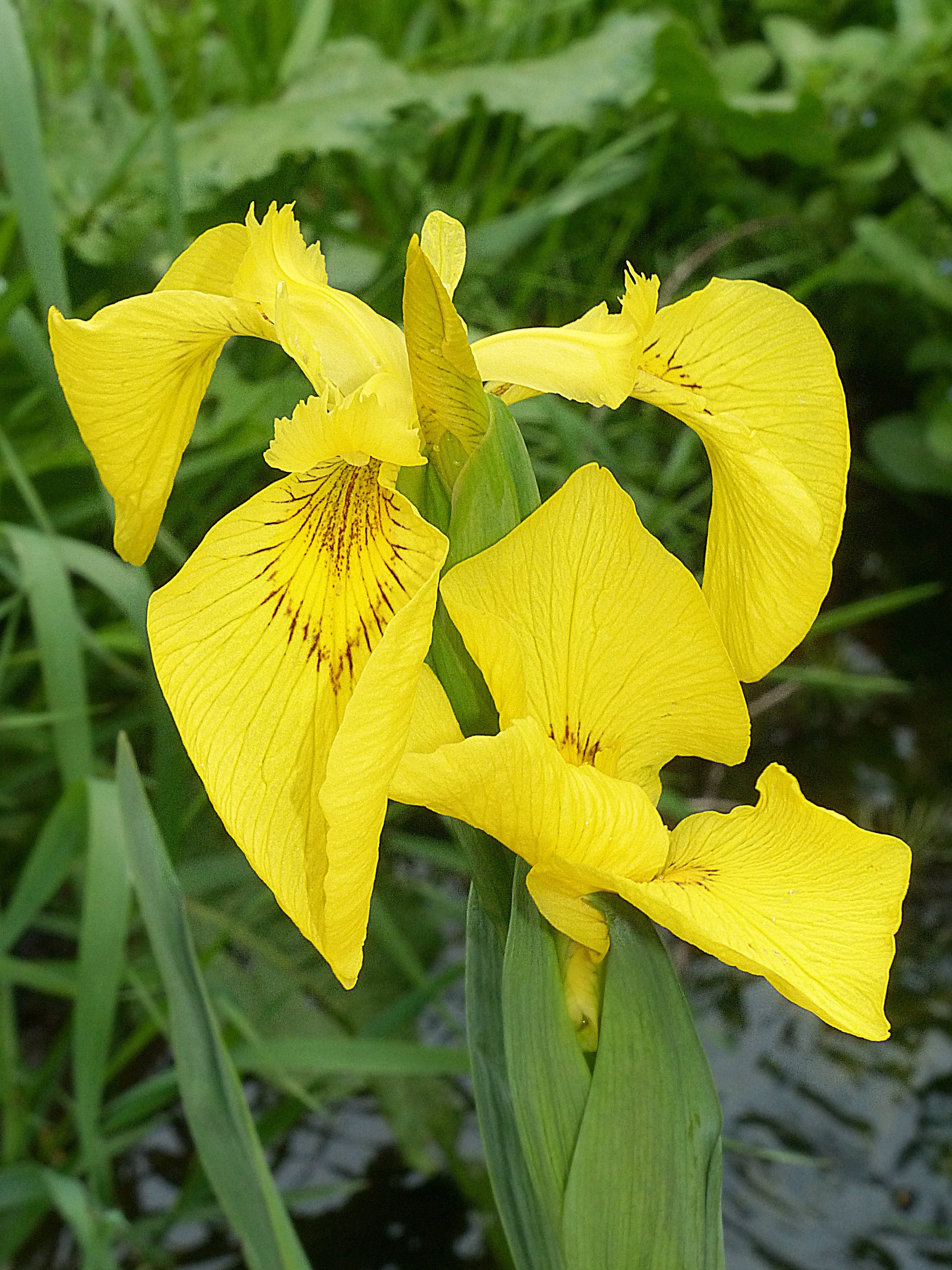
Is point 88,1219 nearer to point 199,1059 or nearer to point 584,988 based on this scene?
point 199,1059

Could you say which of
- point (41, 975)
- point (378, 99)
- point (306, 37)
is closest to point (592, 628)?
point (41, 975)

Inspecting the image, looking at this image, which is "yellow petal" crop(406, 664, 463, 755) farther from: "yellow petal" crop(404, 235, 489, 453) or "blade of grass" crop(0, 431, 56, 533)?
"blade of grass" crop(0, 431, 56, 533)

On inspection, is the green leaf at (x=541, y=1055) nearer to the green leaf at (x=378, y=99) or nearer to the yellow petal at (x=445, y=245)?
the yellow petal at (x=445, y=245)

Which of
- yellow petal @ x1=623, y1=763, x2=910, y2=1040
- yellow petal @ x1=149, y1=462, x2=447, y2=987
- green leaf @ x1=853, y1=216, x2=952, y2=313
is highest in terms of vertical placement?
yellow petal @ x1=149, y1=462, x2=447, y2=987

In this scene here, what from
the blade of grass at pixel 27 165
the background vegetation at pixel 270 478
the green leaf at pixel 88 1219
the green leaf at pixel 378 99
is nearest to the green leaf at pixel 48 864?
the background vegetation at pixel 270 478

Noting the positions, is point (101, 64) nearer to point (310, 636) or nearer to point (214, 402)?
point (214, 402)

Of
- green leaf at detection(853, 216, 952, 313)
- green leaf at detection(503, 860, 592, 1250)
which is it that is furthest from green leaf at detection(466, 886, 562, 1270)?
green leaf at detection(853, 216, 952, 313)
